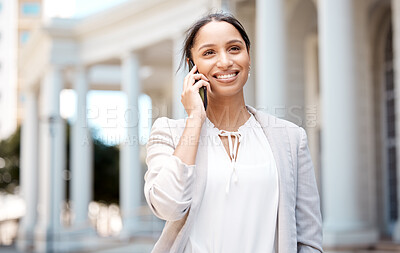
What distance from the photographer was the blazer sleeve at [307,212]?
8.98 feet

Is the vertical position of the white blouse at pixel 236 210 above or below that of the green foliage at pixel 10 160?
above

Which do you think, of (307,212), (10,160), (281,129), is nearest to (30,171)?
(10,160)

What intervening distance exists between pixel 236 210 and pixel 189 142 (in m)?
0.34

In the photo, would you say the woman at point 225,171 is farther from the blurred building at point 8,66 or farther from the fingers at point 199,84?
the blurred building at point 8,66

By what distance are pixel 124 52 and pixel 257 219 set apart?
75.4ft

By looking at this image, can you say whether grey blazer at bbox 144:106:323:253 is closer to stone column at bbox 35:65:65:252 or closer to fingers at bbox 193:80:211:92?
fingers at bbox 193:80:211:92

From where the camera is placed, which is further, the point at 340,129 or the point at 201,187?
the point at 340,129

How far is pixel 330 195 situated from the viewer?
558 inches

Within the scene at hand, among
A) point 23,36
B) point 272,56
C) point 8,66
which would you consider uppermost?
point 23,36

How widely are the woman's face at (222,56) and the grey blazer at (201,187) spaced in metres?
0.23

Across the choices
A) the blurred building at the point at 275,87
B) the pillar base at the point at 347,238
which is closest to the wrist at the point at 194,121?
the blurred building at the point at 275,87

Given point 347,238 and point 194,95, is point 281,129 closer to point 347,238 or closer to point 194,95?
point 194,95

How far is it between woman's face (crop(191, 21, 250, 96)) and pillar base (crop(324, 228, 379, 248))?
38.1 feet

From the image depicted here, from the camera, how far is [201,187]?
8.66ft
